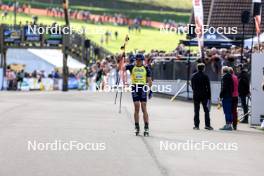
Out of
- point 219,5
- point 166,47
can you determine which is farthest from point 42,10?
point 219,5

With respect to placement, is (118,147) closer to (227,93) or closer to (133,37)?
(227,93)

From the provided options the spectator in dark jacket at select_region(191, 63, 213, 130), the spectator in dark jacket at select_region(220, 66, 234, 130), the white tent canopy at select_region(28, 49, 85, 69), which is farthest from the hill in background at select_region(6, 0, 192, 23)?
the spectator in dark jacket at select_region(191, 63, 213, 130)

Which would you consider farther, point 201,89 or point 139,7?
point 139,7

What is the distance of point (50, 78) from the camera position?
55.7 m

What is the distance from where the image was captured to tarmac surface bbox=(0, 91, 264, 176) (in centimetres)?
1248

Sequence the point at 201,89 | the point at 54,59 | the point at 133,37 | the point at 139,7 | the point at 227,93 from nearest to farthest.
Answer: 1. the point at 201,89
2. the point at 227,93
3. the point at 54,59
4. the point at 133,37
5. the point at 139,7

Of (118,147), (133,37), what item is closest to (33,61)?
(133,37)


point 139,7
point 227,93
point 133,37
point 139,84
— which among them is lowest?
point 227,93

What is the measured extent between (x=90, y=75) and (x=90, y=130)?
1352 inches

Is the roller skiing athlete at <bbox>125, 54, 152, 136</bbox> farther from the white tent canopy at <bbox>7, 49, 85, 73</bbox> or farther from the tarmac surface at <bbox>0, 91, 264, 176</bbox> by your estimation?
the white tent canopy at <bbox>7, 49, 85, 73</bbox>

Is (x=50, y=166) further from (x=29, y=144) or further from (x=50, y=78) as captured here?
(x=50, y=78)

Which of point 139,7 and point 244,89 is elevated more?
point 139,7

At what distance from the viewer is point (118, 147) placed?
50.9 ft

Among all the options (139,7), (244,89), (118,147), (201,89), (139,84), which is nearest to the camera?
(118,147)
